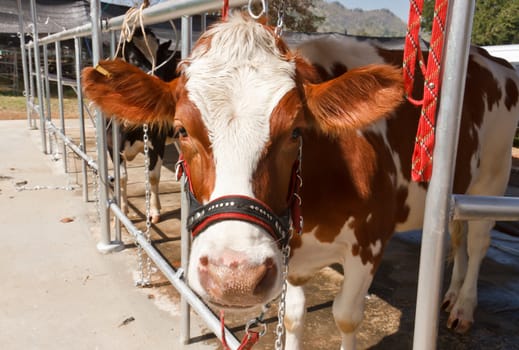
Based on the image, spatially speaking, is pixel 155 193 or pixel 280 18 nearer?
pixel 280 18

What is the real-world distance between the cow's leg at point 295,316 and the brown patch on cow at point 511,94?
1.93 m

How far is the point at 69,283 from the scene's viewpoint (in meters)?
3.24

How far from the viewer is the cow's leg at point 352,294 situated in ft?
6.69

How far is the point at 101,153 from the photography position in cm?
361

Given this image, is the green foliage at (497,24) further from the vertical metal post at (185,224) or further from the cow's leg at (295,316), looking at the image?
the cow's leg at (295,316)

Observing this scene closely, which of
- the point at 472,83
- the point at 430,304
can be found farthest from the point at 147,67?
the point at 430,304

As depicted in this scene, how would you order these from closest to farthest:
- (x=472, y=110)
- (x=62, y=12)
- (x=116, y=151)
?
1. (x=472, y=110)
2. (x=116, y=151)
3. (x=62, y=12)

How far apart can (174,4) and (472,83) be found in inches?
71.0

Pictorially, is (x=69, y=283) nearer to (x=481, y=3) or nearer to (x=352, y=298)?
(x=352, y=298)

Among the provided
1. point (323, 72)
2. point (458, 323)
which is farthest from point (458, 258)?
point (323, 72)

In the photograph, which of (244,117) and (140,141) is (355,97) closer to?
(244,117)

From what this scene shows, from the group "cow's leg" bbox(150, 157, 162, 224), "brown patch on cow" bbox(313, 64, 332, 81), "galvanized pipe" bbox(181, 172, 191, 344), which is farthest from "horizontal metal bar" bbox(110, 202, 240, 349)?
"cow's leg" bbox(150, 157, 162, 224)

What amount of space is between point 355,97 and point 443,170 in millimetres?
626

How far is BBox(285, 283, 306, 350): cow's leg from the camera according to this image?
230cm
